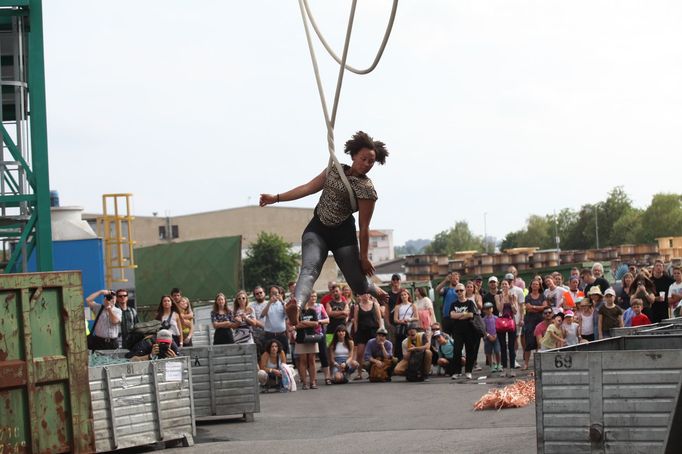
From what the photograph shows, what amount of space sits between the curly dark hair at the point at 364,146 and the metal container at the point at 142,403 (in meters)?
6.82

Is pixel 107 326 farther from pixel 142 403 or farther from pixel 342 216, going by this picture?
pixel 342 216

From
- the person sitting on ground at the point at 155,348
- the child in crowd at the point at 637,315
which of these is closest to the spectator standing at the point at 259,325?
the person sitting on ground at the point at 155,348

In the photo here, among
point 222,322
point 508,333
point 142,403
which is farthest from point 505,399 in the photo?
point 222,322

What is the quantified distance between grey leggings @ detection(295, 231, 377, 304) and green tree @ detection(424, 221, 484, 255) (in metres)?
176

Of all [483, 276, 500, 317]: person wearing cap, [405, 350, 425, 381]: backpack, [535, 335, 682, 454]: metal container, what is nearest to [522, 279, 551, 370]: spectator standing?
[483, 276, 500, 317]: person wearing cap

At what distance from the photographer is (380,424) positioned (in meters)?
15.6

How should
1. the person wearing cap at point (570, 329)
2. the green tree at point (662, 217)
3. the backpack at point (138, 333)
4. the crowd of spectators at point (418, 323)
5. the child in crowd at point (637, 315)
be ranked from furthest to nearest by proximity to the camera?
1. the green tree at point (662, 217)
2. the person wearing cap at point (570, 329)
3. the crowd of spectators at point (418, 323)
4. the child in crowd at point (637, 315)
5. the backpack at point (138, 333)

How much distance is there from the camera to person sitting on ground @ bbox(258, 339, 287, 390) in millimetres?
20078

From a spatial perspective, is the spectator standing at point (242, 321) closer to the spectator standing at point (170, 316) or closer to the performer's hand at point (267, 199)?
the spectator standing at point (170, 316)

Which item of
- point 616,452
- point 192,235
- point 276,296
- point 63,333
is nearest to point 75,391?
point 63,333

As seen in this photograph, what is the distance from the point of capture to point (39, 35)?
53.9 feet

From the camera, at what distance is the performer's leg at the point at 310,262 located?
8.38 metres

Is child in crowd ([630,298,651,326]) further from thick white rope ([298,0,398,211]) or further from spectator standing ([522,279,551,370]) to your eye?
thick white rope ([298,0,398,211])

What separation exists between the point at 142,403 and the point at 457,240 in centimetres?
17347
